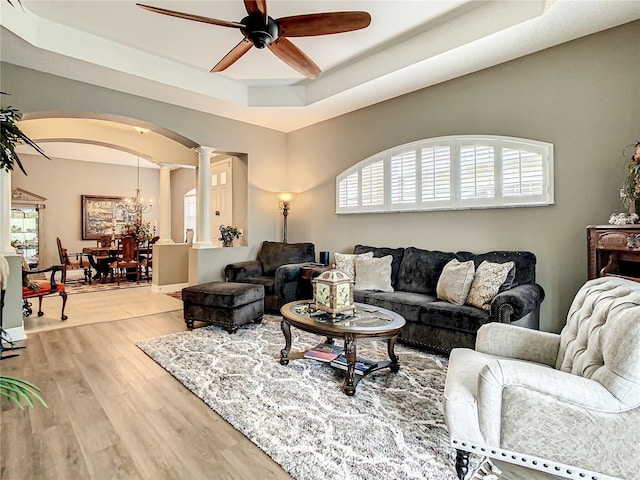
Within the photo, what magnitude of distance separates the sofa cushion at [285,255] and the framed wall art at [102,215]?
6341 millimetres

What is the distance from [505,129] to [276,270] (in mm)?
3353

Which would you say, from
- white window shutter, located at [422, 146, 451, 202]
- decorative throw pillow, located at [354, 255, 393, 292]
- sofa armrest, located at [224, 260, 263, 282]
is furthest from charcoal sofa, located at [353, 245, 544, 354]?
sofa armrest, located at [224, 260, 263, 282]

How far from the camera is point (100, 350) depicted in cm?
359

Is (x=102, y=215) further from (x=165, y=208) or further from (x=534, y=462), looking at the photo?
(x=534, y=462)

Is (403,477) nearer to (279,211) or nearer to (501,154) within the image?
(501,154)

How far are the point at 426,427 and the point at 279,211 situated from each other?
4730mm

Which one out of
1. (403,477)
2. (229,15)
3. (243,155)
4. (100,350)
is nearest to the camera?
(403,477)

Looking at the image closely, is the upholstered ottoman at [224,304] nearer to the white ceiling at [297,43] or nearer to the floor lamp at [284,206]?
the floor lamp at [284,206]

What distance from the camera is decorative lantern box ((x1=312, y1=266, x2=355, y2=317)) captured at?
2881 millimetres

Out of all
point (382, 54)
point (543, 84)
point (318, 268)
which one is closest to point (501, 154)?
point (543, 84)

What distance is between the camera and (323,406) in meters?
2.43

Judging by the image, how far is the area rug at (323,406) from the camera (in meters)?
1.85

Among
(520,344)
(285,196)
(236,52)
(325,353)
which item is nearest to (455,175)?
(520,344)

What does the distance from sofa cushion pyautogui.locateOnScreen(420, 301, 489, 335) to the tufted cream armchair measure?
1312mm
